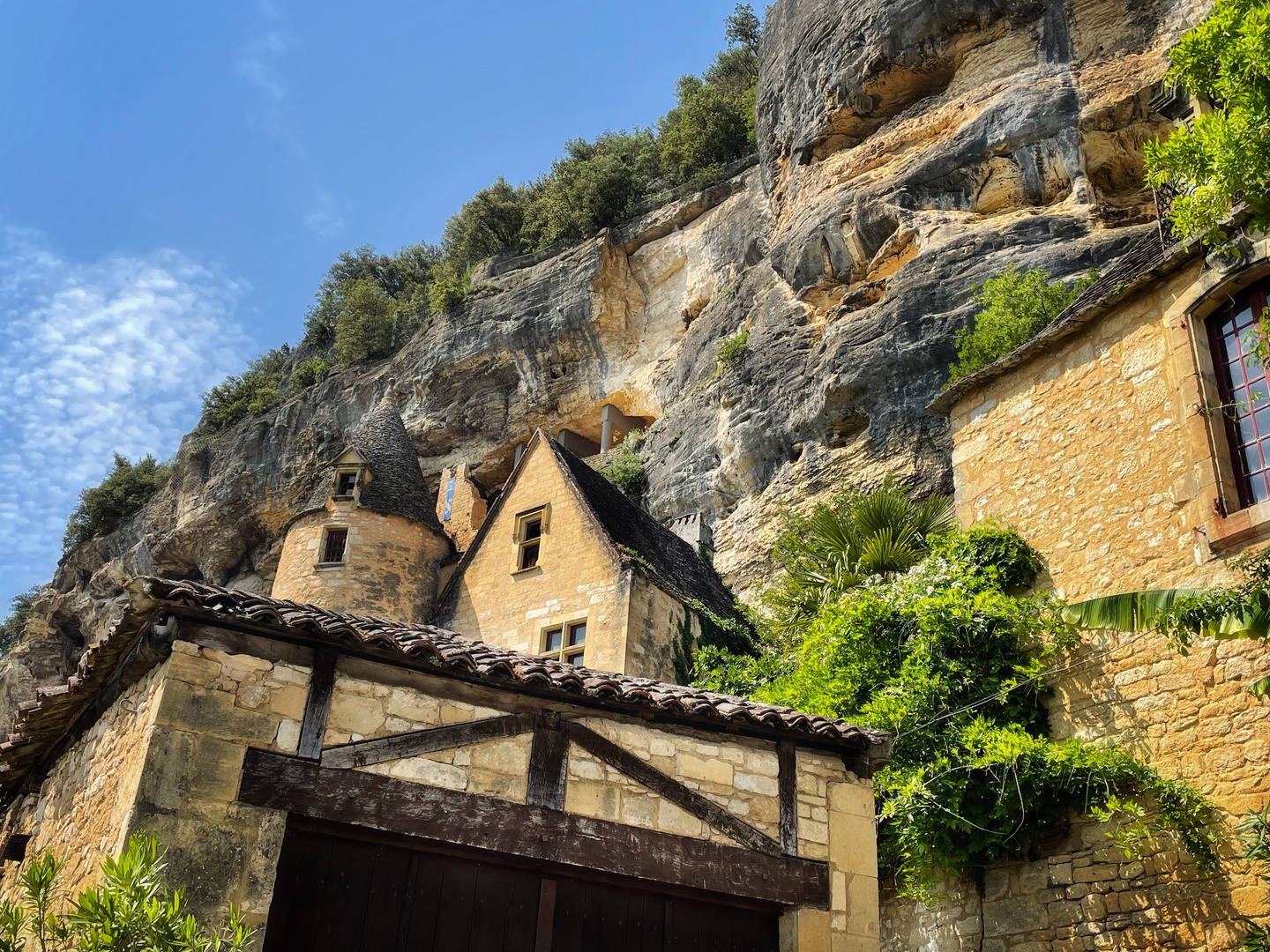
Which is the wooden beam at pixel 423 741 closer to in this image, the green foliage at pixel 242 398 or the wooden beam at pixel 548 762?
the wooden beam at pixel 548 762

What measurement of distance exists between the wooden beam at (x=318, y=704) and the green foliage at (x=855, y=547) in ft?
25.7

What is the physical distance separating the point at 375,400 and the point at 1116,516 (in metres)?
26.5

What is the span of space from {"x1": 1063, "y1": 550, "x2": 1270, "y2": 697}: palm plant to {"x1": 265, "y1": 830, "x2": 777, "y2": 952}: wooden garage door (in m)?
3.54

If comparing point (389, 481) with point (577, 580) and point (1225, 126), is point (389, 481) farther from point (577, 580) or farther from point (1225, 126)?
point (1225, 126)

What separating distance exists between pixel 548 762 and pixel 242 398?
3560cm

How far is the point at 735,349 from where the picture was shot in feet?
75.6

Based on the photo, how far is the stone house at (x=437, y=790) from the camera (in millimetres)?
6504

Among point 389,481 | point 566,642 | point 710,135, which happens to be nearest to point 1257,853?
point 566,642

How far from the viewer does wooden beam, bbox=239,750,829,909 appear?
21.8 feet

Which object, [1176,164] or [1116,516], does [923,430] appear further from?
[1176,164]

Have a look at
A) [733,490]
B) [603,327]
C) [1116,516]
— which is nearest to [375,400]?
[603,327]

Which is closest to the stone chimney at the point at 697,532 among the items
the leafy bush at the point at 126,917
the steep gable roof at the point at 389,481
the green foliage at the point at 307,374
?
the steep gable roof at the point at 389,481

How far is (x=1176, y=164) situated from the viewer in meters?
8.76

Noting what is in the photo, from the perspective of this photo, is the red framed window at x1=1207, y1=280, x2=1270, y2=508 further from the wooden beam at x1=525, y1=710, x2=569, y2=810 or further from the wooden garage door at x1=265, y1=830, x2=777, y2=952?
the wooden beam at x1=525, y1=710, x2=569, y2=810
